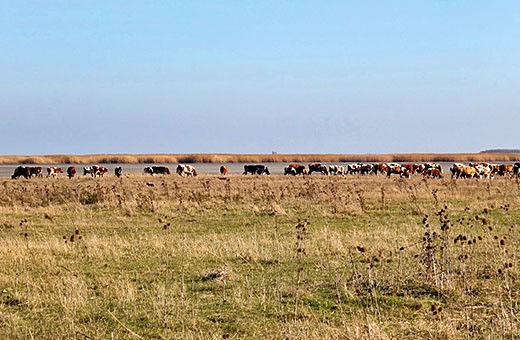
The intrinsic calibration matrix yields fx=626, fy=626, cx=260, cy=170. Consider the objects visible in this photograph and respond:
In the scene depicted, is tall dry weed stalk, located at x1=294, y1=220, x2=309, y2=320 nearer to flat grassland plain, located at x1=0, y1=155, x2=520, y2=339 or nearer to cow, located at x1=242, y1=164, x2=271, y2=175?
flat grassland plain, located at x1=0, y1=155, x2=520, y2=339

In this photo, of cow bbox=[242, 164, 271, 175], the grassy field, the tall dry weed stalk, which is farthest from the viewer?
cow bbox=[242, 164, 271, 175]

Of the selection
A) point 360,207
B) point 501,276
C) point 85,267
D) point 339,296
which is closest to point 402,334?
point 339,296

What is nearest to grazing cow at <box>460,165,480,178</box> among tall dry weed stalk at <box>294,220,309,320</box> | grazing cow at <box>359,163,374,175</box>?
grazing cow at <box>359,163,374,175</box>

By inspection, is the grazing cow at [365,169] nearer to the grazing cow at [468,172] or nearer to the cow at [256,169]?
the cow at [256,169]

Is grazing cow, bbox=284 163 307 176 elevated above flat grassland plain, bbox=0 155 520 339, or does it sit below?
above

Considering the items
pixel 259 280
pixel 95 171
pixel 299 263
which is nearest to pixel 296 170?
pixel 95 171

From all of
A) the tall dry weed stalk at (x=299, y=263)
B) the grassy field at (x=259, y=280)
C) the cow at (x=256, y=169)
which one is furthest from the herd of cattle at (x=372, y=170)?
the tall dry weed stalk at (x=299, y=263)

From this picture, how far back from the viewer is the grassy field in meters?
7.68

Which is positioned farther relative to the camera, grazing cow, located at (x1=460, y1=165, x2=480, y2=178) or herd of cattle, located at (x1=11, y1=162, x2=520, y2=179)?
herd of cattle, located at (x1=11, y1=162, x2=520, y2=179)

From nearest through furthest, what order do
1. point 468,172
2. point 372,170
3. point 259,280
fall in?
point 259,280 → point 468,172 → point 372,170

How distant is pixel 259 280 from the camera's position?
10383 mm

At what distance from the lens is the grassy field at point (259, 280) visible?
7684mm

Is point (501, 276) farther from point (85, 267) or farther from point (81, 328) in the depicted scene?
point (85, 267)

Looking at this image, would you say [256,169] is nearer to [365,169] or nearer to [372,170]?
[365,169]
